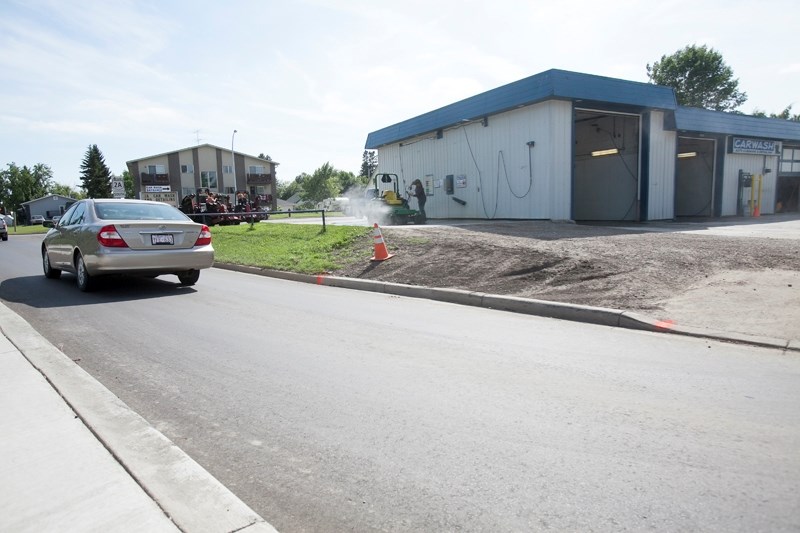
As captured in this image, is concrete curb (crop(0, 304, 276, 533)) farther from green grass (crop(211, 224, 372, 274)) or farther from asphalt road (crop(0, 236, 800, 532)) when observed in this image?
green grass (crop(211, 224, 372, 274))

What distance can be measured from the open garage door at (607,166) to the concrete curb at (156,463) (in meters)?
20.3

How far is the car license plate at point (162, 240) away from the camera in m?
8.36

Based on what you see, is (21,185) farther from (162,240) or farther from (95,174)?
(162,240)

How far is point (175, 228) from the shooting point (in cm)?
861

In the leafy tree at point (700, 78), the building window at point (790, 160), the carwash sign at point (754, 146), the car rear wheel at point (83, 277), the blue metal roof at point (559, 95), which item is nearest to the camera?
the car rear wheel at point (83, 277)

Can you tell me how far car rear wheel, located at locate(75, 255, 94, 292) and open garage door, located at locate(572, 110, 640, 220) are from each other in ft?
59.6

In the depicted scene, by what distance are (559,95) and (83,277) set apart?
51.3 ft

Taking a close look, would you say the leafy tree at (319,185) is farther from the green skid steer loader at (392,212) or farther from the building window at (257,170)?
the green skid steer loader at (392,212)

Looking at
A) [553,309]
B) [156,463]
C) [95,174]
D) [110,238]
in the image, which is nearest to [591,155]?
[553,309]

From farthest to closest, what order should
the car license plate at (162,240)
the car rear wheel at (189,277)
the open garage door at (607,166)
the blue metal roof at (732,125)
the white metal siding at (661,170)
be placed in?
the open garage door at (607,166) → the blue metal roof at (732,125) → the white metal siding at (661,170) → the car rear wheel at (189,277) → the car license plate at (162,240)

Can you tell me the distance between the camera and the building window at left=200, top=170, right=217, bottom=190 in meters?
66.0

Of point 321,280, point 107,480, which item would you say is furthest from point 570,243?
point 107,480

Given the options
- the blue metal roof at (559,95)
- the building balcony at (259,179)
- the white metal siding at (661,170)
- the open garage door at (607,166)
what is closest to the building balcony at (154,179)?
the building balcony at (259,179)

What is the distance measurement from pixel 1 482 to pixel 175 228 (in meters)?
6.52
